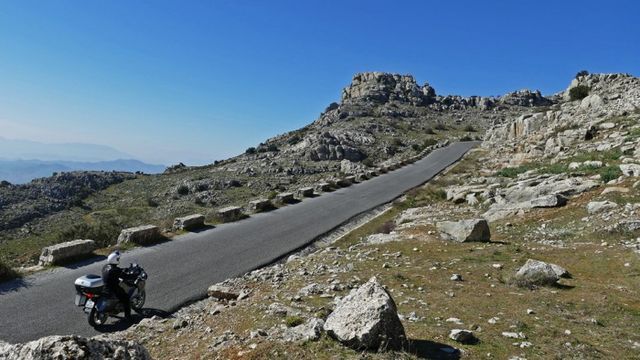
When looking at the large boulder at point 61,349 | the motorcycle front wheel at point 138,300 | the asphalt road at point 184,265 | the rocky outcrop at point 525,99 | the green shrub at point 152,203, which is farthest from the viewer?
the rocky outcrop at point 525,99

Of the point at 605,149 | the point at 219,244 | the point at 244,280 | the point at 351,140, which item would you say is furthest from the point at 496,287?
the point at 351,140

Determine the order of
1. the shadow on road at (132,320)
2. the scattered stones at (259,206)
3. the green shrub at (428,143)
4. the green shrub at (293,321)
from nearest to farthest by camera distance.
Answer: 1. the green shrub at (293,321)
2. the shadow on road at (132,320)
3. the scattered stones at (259,206)
4. the green shrub at (428,143)

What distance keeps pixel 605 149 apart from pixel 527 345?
24.5 m

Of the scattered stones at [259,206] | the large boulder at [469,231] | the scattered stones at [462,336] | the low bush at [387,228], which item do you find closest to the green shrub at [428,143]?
the scattered stones at [259,206]

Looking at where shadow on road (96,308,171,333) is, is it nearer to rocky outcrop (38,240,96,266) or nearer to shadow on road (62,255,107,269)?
shadow on road (62,255,107,269)

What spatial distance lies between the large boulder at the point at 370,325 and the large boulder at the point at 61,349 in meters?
3.36

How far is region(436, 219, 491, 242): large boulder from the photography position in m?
15.6

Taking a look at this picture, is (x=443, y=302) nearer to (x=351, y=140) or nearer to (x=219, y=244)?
(x=219, y=244)

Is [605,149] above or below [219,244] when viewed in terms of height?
above

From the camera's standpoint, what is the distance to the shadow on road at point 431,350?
6656 mm

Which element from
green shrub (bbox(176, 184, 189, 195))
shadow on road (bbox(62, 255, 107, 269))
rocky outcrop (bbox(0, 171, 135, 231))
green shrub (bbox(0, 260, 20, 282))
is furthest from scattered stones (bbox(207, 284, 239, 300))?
green shrub (bbox(176, 184, 189, 195))

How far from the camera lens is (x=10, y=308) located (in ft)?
34.8

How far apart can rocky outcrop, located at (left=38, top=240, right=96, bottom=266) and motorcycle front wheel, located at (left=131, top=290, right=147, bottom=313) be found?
4.94 m

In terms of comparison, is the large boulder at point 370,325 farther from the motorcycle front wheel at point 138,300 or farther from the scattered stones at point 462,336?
the motorcycle front wheel at point 138,300
